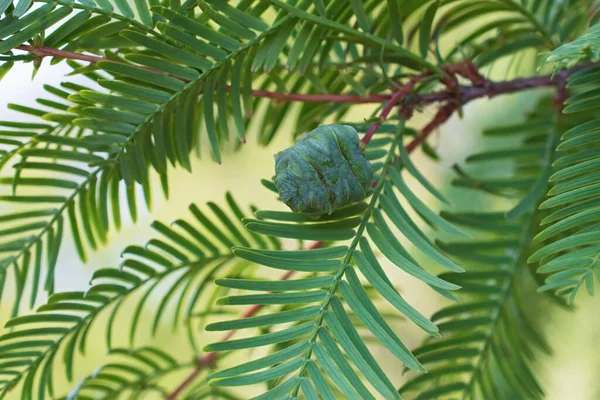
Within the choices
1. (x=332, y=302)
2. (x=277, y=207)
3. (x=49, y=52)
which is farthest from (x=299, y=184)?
(x=277, y=207)

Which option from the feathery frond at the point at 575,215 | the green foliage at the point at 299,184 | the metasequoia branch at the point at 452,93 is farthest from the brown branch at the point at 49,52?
the feathery frond at the point at 575,215

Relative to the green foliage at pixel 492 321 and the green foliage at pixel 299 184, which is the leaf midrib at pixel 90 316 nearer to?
the green foliage at pixel 299 184

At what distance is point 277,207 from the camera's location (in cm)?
142

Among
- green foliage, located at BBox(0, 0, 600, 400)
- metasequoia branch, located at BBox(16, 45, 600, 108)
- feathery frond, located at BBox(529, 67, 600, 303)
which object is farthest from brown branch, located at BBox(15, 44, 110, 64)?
feathery frond, located at BBox(529, 67, 600, 303)

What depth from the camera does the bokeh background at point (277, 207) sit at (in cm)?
83

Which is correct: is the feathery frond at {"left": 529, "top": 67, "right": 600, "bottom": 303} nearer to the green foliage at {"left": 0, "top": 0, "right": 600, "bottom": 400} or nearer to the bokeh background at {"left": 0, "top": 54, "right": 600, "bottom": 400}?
the green foliage at {"left": 0, "top": 0, "right": 600, "bottom": 400}

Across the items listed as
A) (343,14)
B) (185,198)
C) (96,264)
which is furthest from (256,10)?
(185,198)

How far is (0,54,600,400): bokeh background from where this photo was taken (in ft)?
2.73

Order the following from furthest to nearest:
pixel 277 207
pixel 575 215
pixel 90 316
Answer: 1. pixel 277 207
2. pixel 90 316
3. pixel 575 215

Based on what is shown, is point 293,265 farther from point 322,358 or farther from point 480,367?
point 480,367

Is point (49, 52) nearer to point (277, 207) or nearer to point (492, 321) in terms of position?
point (492, 321)

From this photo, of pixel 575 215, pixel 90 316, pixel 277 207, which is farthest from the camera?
pixel 277 207

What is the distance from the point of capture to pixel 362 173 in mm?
362

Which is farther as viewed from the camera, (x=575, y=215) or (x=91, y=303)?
(x=91, y=303)
